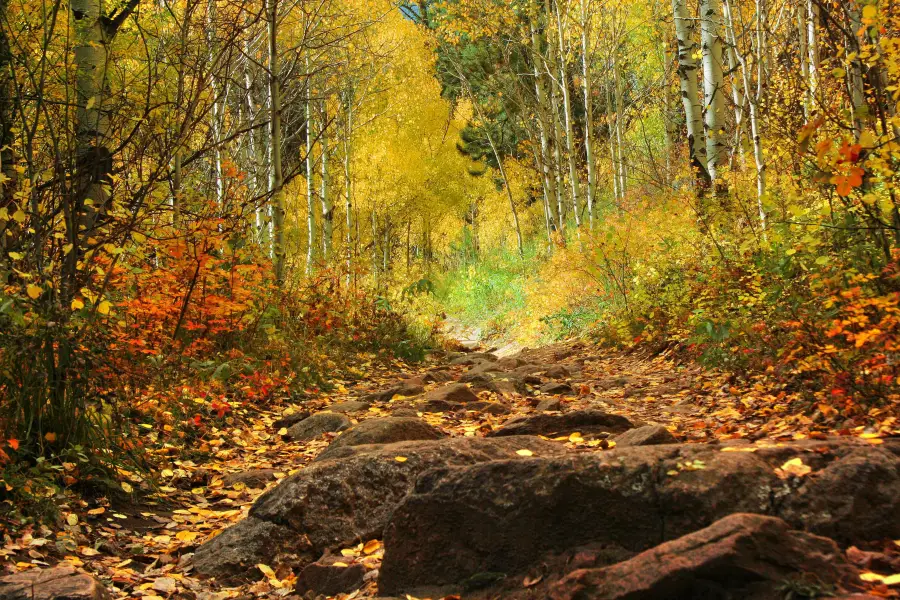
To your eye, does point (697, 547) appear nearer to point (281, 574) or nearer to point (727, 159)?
point (281, 574)

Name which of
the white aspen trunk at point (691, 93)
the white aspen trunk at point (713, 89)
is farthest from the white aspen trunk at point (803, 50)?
the white aspen trunk at point (691, 93)

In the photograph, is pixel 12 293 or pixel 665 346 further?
pixel 665 346

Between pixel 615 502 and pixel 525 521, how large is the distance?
1.13 ft

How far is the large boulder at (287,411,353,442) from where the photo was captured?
19.6 feet

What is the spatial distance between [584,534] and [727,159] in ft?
26.9

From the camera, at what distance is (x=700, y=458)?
2.72 m

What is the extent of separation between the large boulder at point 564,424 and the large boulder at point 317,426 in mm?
1691

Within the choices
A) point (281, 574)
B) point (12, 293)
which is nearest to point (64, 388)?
point (12, 293)

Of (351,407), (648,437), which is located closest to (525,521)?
(648,437)

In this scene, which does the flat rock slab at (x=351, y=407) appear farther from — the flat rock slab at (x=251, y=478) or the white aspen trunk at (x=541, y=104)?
the white aspen trunk at (x=541, y=104)

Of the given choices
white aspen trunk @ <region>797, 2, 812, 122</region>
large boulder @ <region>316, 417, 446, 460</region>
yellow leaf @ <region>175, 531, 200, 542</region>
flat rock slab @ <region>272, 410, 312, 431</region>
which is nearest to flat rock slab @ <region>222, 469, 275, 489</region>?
large boulder @ <region>316, 417, 446, 460</region>

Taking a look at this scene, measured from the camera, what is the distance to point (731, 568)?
78.4 inches

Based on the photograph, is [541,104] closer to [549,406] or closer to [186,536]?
[549,406]

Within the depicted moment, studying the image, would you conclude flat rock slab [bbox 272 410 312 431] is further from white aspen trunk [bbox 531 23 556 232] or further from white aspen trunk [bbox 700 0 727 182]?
white aspen trunk [bbox 531 23 556 232]
